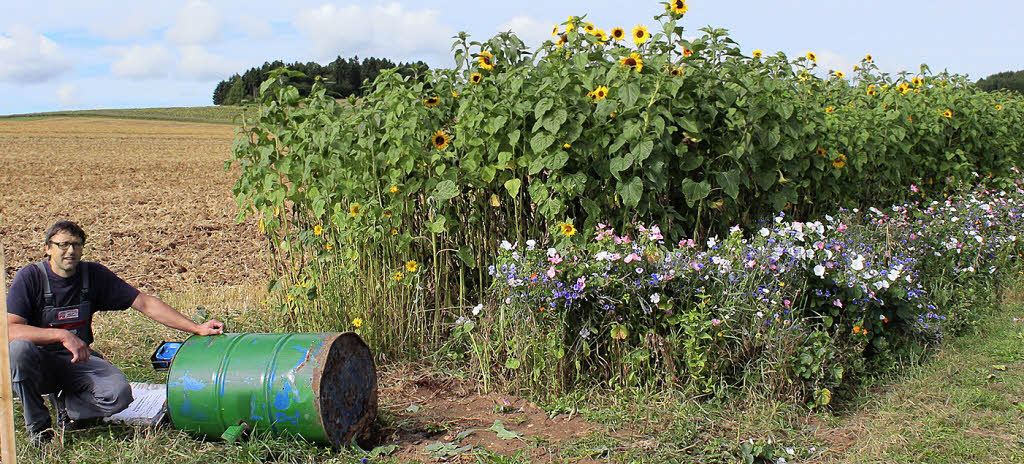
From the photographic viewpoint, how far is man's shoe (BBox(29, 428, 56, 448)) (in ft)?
11.4

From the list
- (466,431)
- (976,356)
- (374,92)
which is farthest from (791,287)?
(374,92)

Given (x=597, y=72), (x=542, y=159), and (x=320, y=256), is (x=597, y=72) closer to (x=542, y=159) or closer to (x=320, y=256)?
(x=542, y=159)

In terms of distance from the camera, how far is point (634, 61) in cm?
393

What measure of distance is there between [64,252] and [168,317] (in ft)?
1.77

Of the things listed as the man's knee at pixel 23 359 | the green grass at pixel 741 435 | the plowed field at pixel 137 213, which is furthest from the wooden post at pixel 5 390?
the plowed field at pixel 137 213

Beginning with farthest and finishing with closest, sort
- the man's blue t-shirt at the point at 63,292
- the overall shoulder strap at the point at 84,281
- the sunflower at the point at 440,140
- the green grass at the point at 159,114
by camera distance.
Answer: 1. the green grass at the point at 159,114
2. the sunflower at the point at 440,140
3. the overall shoulder strap at the point at 84,281
4. the man's blue t-shirt at the point at 63,292

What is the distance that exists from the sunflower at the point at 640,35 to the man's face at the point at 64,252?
112 inches

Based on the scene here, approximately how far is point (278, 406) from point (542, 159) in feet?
5.40

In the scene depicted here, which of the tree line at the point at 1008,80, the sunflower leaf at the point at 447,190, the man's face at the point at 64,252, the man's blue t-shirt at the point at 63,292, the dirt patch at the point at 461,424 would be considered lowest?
the dirt patch at the point at 461,424

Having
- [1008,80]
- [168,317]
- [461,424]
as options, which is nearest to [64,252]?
[168,317]

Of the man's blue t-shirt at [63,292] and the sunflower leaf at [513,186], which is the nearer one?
the man's blue t-shirt at [63,292]

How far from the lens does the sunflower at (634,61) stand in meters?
3.91

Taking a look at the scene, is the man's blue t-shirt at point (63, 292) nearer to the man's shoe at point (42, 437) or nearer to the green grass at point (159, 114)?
the man's shoe at point (42, 437)

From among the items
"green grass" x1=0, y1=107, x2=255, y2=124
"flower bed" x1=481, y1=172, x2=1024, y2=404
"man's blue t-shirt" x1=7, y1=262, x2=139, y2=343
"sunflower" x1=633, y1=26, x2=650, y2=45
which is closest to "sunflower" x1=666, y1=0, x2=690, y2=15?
"sunflower" x1=633, y1=26, x2=650, y2=45
